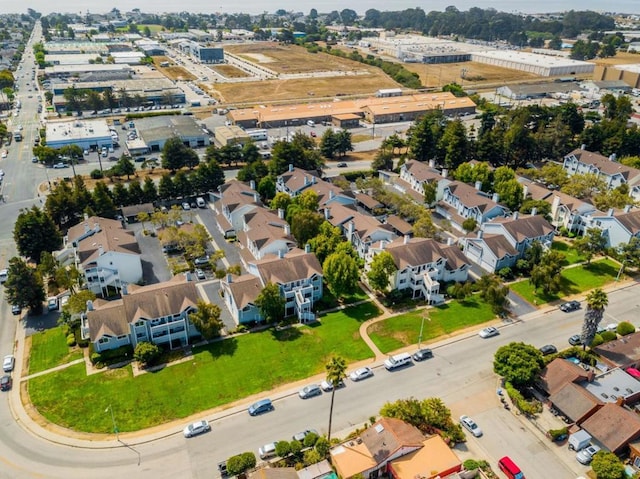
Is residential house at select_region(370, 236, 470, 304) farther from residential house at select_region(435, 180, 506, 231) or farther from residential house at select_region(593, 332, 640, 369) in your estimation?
residential house at select_region(593, 332, 640, 369)

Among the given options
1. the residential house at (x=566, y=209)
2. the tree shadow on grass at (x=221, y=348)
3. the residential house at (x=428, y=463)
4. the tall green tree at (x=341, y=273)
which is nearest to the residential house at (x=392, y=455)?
the residential house at (x=428, y=463)

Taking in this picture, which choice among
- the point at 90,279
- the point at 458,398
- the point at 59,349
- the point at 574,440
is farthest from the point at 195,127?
the point at 574,440

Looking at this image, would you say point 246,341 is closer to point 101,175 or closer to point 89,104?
point 101,175

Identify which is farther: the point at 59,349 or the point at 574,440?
the point at 59,349

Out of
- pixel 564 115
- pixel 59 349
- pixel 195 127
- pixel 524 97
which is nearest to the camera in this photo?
pixel 59 349

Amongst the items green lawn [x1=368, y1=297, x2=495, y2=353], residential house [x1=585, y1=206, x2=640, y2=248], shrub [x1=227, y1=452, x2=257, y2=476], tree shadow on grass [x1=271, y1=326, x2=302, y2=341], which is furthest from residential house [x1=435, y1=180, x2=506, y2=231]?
shrub [x1=227, y1=452, x2=257, y2=476]

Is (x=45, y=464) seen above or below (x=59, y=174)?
below

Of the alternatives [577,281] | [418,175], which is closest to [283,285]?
[577,281]

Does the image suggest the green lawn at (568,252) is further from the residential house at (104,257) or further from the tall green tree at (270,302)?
the residential house at (104,257)
